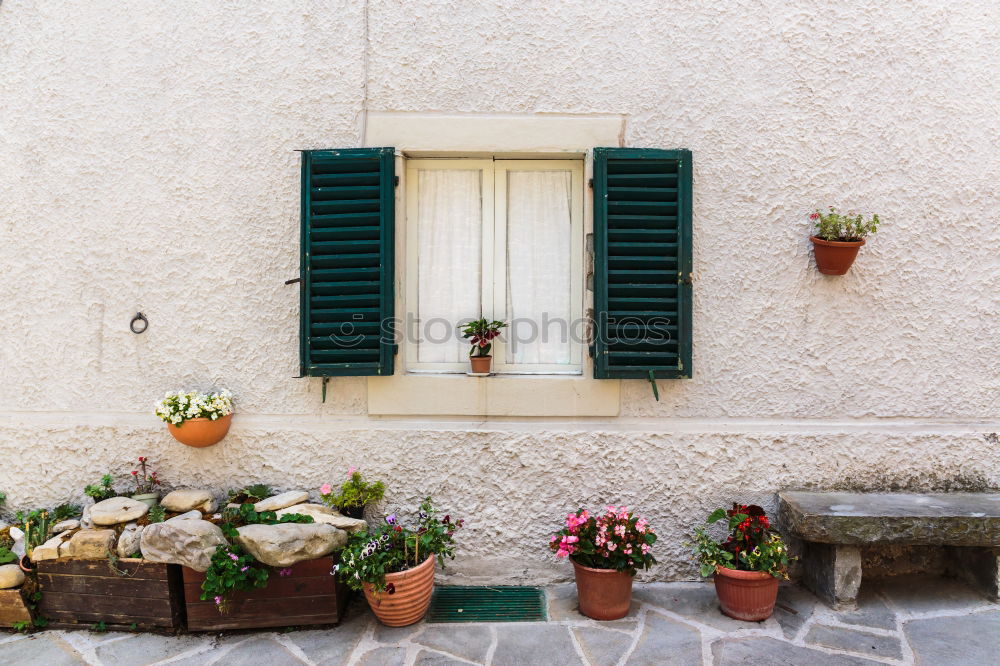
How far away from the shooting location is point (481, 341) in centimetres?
362

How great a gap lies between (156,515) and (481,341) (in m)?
2.10

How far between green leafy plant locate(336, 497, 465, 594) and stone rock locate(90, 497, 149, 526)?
49.5 inches

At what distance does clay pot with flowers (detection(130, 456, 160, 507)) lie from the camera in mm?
3604

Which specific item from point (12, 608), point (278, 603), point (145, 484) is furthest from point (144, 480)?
point (278, 603)

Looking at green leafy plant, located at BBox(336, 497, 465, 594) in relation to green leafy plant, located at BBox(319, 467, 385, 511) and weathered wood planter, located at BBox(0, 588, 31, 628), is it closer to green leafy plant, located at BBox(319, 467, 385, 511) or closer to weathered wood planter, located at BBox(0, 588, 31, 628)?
green leafy plant, located at BBox(319, 467, 385, 511)

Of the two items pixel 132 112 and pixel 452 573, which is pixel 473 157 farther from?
pixel 452 573

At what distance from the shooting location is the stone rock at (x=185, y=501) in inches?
138

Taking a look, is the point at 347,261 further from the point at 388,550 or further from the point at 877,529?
the point at 877,529

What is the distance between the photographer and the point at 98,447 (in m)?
3.76

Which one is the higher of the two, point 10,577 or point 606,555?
point 606,555

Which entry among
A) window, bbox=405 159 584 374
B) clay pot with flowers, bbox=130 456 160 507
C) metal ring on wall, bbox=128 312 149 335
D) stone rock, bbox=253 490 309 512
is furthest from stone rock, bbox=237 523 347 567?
metal ring on wall, bbox=128 312 149 335

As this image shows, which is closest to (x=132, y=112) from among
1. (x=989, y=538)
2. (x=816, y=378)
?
(x=816, y=378)

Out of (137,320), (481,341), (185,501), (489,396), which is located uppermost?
(137,320)

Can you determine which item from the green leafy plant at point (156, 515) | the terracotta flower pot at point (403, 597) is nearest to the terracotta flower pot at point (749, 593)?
the terracotta flower pot at point (403, 597)
